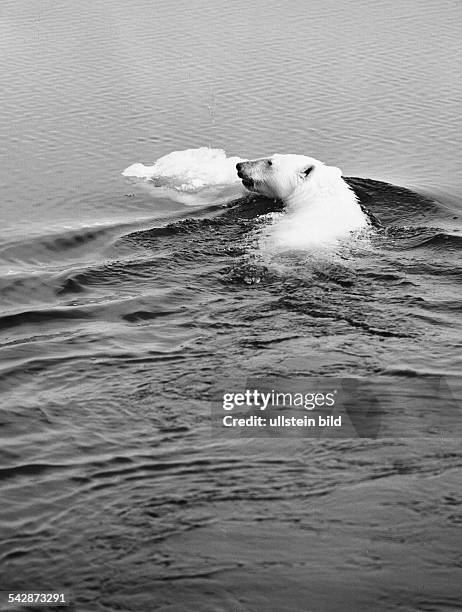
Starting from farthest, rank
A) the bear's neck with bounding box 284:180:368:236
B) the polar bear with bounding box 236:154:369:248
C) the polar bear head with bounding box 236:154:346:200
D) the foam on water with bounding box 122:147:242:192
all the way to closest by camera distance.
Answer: the foam on water with bounding box 122:147:242:192
the polar bear head with bounding box 236:154:346:200
the bear's neck with bounding box 284:180:368:236
the polar bear with bounding box 236:154:369:248

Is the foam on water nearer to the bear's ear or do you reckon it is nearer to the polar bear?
the polar bear

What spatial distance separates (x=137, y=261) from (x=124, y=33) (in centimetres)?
853

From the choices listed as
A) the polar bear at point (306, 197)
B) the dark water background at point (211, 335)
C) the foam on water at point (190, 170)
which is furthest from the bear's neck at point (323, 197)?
the foam on water at point (190, 170)

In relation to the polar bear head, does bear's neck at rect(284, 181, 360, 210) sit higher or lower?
lower

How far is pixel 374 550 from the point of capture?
17.0 feet

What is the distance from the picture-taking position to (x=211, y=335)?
750 centimetres

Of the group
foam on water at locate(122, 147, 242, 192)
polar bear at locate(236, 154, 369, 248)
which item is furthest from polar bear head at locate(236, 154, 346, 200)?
foam on water at locate(122, 147, 242, 192)

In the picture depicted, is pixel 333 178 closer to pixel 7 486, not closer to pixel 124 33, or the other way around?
pixel 7 486

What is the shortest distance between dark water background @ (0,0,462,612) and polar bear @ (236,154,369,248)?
0.30m

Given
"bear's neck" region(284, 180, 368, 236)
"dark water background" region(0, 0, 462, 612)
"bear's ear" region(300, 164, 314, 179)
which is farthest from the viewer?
"bear's ear" region(300, 164, 314, 179)

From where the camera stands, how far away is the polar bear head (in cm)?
1016

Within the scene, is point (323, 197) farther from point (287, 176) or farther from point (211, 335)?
point (211, 335)

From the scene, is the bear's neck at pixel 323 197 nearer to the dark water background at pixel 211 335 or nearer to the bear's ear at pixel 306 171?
the bear's ear at pixel 306 171

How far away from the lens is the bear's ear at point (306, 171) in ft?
33.7
